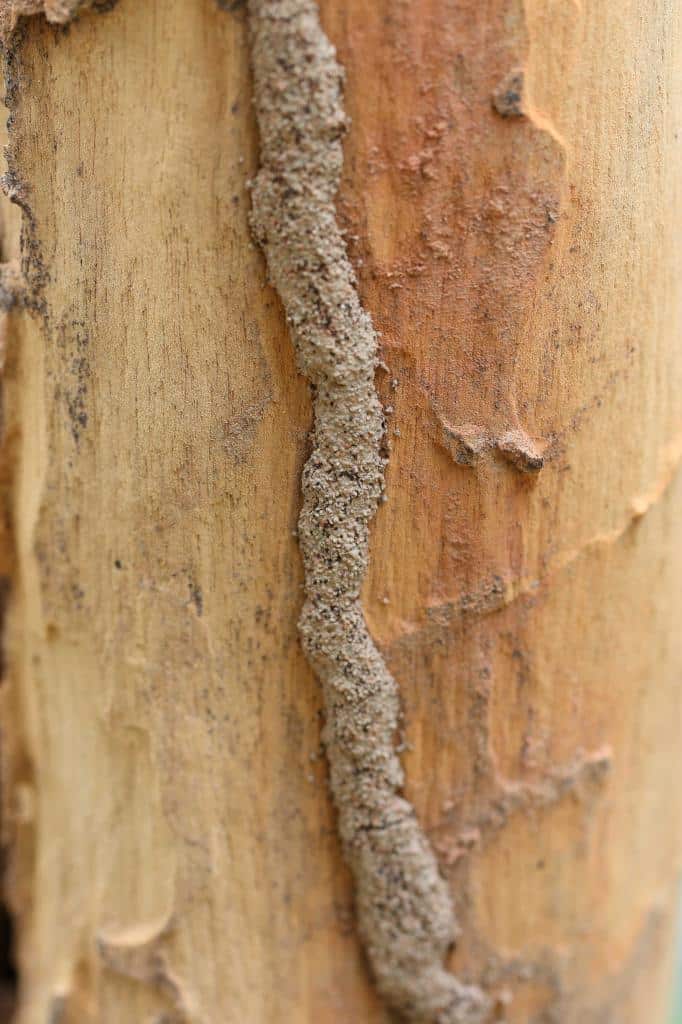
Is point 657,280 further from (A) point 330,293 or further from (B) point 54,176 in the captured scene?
(B) point 54,176

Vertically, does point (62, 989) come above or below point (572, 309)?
below

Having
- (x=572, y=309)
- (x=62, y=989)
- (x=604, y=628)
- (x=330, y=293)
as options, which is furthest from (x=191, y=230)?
(x=62, y=989)

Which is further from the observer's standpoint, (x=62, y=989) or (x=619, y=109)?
(x=62, y=989)
